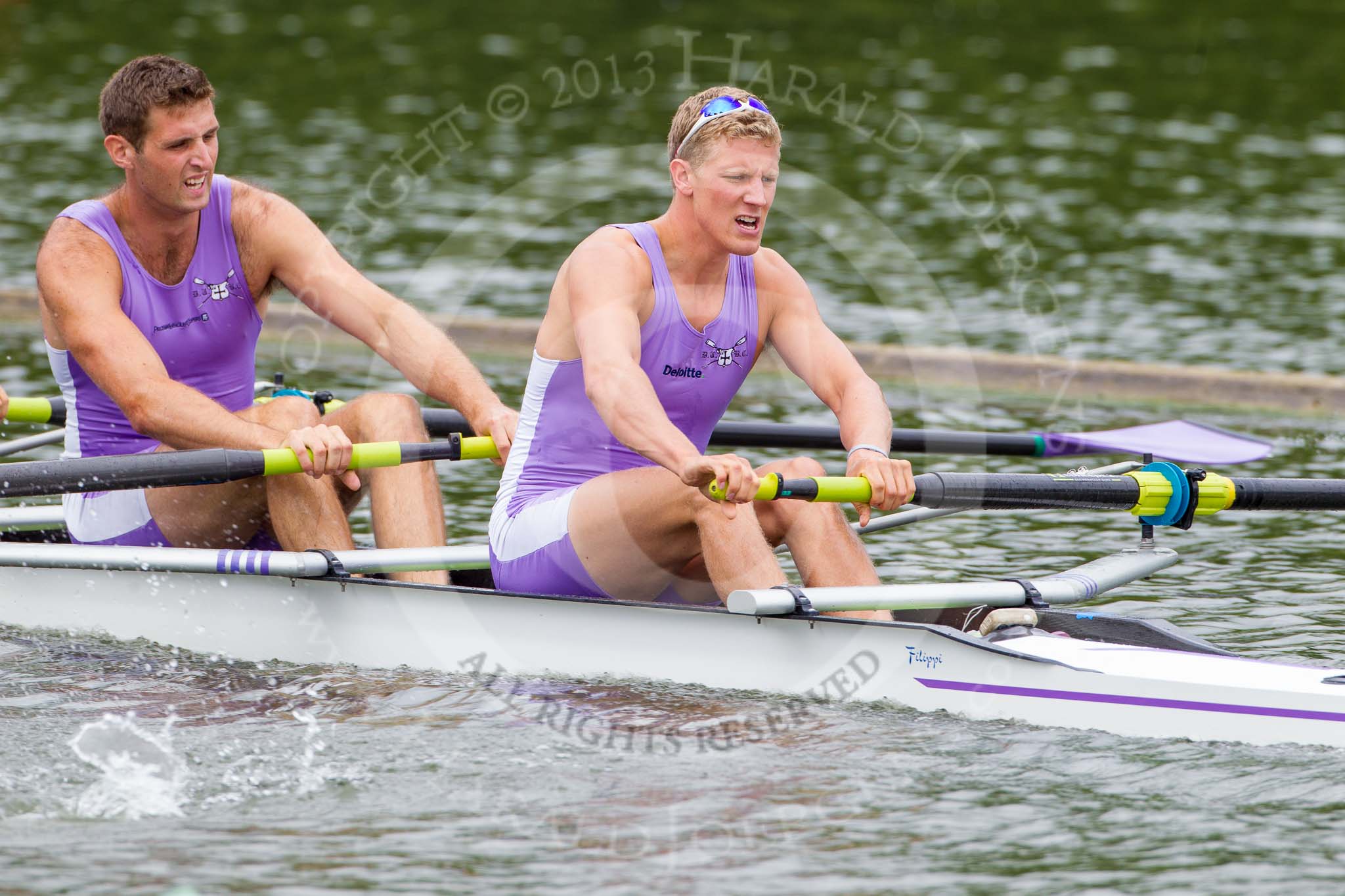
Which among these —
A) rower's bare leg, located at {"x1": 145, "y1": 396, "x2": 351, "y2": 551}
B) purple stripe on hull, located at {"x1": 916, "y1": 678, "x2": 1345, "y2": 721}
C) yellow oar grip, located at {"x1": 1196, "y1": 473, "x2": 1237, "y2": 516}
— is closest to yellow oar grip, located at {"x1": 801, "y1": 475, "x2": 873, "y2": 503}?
purple stripe on hull, located at {"x1": 916, "y1": 678, "x2": 1345, "y2": 721}

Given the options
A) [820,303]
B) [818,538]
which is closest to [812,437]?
[818,538]

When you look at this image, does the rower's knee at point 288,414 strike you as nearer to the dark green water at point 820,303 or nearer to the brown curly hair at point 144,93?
the dark green water at point 820,303

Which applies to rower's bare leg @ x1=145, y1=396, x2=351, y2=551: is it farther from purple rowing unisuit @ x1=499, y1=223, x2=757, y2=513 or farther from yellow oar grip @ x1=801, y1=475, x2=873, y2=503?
yellow oar grip @ x1=801, y1=475, x2=873, y2=503

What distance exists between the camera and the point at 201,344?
6.32 meters

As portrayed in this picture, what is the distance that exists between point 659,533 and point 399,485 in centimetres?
119

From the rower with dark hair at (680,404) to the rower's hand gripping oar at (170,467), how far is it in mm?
413

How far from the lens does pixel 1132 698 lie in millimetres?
5027

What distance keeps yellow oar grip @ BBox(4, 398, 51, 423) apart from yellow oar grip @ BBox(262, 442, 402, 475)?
1.54 metres

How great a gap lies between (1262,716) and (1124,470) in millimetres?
1855

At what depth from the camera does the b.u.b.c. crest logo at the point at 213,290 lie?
20.5 ft

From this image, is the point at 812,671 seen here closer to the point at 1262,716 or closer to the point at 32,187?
the point at 1262,716

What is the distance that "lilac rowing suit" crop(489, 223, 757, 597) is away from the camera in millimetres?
5469

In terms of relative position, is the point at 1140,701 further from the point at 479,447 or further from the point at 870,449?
the point at 479,447

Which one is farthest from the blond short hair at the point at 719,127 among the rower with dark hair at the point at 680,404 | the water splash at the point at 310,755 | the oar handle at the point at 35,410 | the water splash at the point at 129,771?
the oar handle at the point at 35,410
